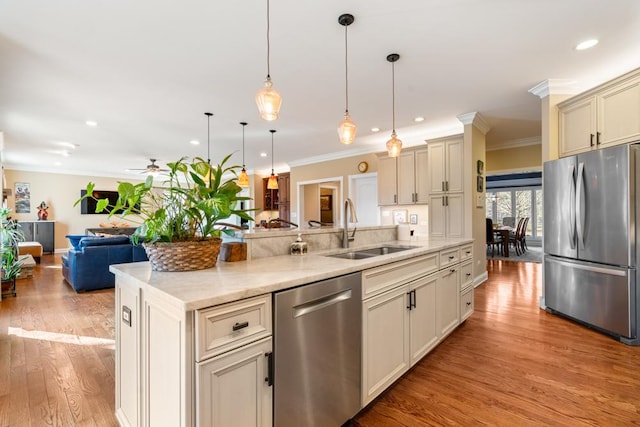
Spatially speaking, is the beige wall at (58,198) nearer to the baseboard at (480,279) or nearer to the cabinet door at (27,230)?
the cabinet door at (27,230)

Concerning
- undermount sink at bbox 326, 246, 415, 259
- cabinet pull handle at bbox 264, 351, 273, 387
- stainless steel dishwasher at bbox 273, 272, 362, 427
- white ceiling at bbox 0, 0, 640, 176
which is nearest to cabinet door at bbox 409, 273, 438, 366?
undermount sink at bbox 326, 246, 415, 259

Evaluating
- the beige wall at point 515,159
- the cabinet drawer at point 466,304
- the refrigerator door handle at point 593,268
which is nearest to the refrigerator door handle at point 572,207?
the refrigerator door handle at point 593,268

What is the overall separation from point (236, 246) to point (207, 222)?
1.06 ft

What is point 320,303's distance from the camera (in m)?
1.43

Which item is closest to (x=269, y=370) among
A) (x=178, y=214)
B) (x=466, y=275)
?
(x=178, y=214)

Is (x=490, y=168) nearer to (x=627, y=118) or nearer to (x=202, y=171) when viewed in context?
(x=627, y=118)

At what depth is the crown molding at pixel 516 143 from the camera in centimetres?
579

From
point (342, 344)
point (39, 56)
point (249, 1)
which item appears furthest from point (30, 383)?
point (249, 1)

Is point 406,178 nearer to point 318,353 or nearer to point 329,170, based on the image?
point 329,170

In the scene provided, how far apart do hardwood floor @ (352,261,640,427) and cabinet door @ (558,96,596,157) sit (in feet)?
6.19

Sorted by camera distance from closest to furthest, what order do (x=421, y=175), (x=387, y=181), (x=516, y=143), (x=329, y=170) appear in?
(x=421, y=175) < (x=387, y=181) < (x=516, y=143) < (x=329, y=170)

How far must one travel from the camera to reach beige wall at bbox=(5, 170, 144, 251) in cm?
852

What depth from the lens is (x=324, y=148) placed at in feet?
21.2

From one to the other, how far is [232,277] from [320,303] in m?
0.43
